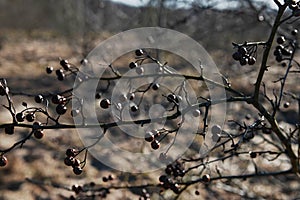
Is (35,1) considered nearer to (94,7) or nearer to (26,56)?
(26,56)

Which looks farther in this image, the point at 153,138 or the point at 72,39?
the point at 72,39

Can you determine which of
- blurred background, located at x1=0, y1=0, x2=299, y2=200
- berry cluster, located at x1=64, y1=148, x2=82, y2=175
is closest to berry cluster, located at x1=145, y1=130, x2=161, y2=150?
berry cluster, located at x1=64, y1=148, x2=82, y2=175

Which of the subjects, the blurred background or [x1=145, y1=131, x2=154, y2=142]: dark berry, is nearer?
[x1=145, y1=131, x2=154, y2=142]: dark berry

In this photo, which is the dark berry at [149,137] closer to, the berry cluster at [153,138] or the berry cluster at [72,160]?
the berry cluster at [153,138]

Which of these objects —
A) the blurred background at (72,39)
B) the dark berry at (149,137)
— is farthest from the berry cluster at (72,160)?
the blurred background at (72,39)

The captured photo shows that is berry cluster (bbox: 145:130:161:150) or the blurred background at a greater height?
the blurred background

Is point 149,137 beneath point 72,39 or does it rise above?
beneath

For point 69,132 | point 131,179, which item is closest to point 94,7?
point 69,132

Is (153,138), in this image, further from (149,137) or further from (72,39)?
(72,39)

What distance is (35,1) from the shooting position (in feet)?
47.1

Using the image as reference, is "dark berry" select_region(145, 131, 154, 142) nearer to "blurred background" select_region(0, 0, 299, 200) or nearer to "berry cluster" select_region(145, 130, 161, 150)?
"berry cluster" select_region(145, 130, 161, 150)

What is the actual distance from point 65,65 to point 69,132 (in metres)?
3.99

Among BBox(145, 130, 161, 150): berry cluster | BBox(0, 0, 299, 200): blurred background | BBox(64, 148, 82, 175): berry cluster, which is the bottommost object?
BBox(64, 148, 82, 175): berry cluster

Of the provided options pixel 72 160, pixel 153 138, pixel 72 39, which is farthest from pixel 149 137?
pixel 72 39
